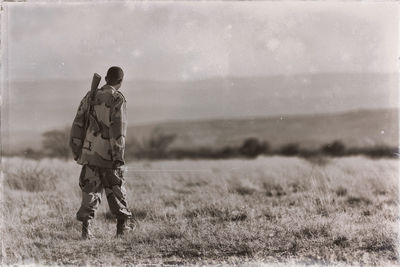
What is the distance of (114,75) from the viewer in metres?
4.70

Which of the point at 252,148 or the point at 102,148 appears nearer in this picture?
the point at 102,148

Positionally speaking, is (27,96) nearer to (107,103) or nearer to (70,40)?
(70,40)

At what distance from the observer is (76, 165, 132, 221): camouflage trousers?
470cm

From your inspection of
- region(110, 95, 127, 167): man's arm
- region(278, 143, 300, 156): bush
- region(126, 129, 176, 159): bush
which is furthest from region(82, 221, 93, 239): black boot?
region(278, 143, 300, 156): bush

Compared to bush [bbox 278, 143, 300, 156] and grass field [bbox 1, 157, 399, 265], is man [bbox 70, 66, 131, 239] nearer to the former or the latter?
grass field [bbox 1, 157, 399, 265]

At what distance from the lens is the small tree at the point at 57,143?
7898mm

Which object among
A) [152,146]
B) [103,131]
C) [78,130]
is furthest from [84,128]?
[152,146]

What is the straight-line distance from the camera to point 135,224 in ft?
16.5

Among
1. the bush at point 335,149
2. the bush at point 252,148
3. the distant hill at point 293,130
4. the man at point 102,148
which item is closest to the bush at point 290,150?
the distant hill at point 293,130

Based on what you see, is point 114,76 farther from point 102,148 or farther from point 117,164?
point 117,164

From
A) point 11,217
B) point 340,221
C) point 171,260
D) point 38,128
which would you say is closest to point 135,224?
point 171,260

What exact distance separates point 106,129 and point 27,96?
2.04m

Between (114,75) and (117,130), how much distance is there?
1.85 ft

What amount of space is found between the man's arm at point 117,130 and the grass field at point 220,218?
2.79 ft
